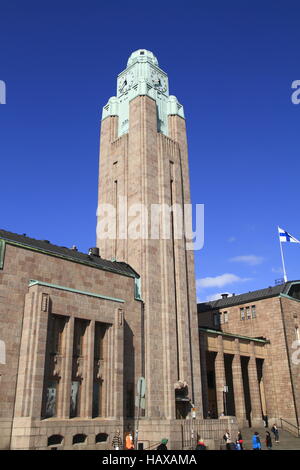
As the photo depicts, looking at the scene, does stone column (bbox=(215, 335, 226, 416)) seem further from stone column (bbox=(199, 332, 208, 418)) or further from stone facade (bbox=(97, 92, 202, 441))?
stone facade (bbox=(97, 92, 202, 441))

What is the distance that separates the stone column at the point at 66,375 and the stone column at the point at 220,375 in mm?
20360

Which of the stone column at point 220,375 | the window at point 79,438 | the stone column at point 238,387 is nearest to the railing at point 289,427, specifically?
the stone column at point 238,387

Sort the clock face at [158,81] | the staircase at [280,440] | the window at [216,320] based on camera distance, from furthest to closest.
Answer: the window at [216,320]
the clock face at [158,81]
the staircase at [280,440]

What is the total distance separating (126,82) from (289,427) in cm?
4582

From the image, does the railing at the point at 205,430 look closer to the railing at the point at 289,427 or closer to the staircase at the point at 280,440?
the staircase at the point at 280,440

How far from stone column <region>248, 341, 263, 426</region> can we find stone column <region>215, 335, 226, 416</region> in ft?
17.4

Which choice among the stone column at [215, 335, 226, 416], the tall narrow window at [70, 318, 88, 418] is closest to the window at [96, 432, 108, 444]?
the tall narrow window at [70, 318, 88, 418]

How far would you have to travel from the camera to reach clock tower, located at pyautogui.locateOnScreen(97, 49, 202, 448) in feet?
127

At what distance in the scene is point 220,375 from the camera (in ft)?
155

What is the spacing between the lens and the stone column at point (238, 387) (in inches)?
1867

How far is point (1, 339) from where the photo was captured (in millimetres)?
29359

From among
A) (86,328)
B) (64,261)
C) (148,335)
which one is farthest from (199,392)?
(64,261)

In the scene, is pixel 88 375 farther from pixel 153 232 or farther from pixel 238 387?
pixel 238 387

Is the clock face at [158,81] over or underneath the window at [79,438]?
over
